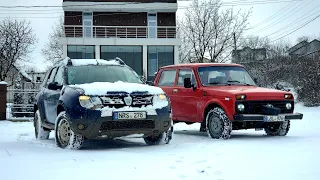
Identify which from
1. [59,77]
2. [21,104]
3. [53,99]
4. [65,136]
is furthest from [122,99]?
[21,104]

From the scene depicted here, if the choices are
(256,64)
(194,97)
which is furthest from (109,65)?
(256,64)

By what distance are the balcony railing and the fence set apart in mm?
15327

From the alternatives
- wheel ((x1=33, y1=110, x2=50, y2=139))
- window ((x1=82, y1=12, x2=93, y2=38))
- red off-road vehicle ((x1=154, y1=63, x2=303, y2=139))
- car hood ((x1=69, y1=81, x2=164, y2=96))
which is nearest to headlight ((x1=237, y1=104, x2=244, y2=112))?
red off-road vehicle ((x1=154, y1=63, x2=303, y2=139))

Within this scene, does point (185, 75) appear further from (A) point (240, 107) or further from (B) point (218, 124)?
(A) point (240, 107)

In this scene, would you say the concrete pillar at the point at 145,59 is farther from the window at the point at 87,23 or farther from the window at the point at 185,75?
the window at the point at 185,75

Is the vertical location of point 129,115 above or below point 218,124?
above

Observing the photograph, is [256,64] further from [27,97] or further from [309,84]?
[27,97]

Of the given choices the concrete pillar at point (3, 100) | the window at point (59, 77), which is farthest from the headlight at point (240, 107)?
the concrete pillar at point (3, 100)

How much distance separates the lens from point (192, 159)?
629 cm

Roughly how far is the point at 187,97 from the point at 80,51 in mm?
→ 23522

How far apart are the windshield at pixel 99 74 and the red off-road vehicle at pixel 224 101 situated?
5.79ft

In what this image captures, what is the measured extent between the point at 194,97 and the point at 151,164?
4541mm

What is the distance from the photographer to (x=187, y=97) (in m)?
10.6

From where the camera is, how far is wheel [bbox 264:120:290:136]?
982 centimetres
